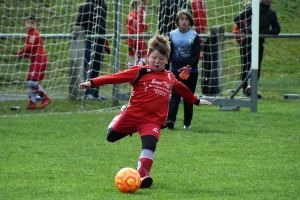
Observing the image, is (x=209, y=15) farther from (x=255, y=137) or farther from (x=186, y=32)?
(x=255, y=137)

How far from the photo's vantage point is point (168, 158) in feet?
31.6

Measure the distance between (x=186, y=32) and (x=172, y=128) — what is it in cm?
152

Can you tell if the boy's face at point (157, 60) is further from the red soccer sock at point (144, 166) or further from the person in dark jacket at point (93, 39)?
the person in dark jacket at point (93, 39)

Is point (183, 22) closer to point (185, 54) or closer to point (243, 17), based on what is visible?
point (185, 54)

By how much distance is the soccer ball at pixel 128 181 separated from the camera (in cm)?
737

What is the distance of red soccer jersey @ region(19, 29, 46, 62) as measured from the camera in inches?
648

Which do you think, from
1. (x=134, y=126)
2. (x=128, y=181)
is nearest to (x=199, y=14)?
(x=134, y=126)

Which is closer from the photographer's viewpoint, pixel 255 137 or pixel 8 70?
pixel 255 137

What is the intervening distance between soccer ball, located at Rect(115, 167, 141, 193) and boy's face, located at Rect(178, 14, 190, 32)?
5.23 meters

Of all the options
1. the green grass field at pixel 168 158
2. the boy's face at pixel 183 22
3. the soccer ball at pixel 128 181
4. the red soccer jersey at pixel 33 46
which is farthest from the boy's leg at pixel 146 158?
the red soccer jersey at pixel 33 46

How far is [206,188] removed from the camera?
302 inches

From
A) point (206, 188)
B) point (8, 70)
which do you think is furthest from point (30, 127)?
point (8, 70)

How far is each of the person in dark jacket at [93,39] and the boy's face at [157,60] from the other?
881 centimetres

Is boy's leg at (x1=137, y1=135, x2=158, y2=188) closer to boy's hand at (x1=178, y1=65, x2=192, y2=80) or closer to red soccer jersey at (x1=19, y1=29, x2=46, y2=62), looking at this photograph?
boy's hand at (x1=178, y1=65, x2=192, y2=80)
